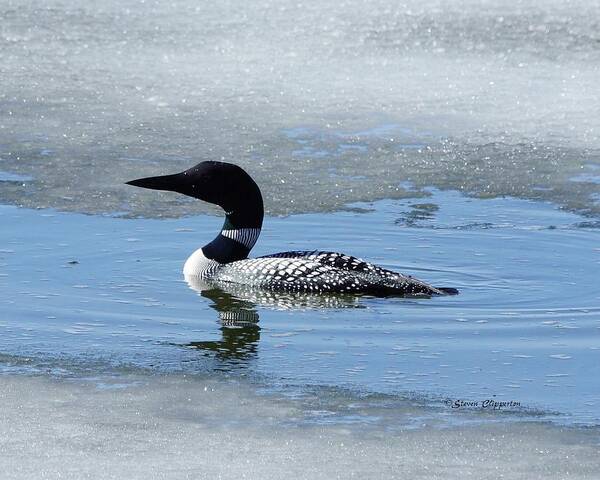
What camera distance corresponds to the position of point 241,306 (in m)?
6.53

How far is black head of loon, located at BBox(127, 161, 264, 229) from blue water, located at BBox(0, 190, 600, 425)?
35cm

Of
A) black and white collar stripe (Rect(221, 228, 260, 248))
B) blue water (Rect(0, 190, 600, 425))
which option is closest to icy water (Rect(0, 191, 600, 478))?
blue water (Rect(0, 190, 600, 425))

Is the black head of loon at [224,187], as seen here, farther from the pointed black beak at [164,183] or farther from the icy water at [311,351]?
the icy water at [311,351]

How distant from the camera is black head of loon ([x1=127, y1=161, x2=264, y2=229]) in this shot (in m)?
7.18

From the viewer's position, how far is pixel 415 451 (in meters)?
4.36

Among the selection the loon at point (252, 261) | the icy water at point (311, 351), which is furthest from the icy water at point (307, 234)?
the loon at point (252, 261)

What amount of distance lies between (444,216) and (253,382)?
320 centimetres

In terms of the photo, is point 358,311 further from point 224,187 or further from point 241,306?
point 224,187

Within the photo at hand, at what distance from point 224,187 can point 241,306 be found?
35.2 inches

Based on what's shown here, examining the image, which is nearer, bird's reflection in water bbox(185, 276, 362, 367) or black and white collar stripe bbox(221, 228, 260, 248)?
bird's reflection in water bbox(185, 276, 362, 367)

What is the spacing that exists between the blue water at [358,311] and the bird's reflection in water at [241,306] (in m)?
A: 0.02

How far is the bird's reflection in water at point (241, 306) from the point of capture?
18.4ft

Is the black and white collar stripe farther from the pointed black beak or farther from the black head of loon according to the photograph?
the pointed black beak

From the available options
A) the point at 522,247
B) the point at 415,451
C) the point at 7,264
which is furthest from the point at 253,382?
the point at 522,247
